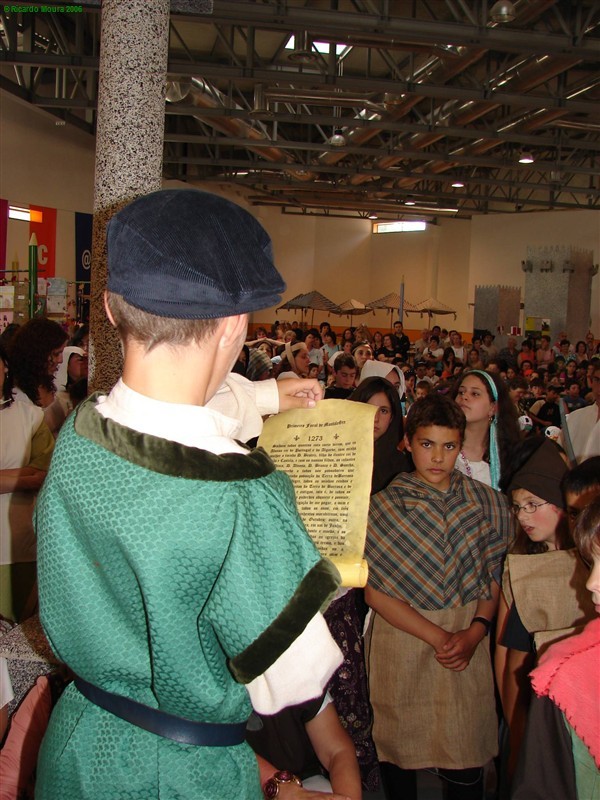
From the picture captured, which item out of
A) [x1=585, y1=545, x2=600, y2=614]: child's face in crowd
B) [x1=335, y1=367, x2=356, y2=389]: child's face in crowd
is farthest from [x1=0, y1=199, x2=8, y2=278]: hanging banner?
[x1=585, y1=545, x2=600, y2=614]: child's face in crowd

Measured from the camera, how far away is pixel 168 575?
0.92 meters

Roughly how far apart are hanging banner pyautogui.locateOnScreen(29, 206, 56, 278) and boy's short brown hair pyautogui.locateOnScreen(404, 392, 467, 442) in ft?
34.8

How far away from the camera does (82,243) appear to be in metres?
14.8

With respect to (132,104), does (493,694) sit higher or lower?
lower

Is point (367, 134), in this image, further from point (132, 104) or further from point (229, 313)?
point (229, 313)

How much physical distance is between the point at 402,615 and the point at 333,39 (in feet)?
25.2

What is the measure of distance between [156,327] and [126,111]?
1927 mm

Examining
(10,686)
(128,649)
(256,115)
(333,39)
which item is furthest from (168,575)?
(256,115)

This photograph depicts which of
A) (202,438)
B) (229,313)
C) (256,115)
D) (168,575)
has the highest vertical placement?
(256,115)

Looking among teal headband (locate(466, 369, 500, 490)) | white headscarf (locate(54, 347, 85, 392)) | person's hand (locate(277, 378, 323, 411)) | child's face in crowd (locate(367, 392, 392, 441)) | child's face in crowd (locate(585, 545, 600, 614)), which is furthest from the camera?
white headscarf (locate(54, 347, 85, 392))

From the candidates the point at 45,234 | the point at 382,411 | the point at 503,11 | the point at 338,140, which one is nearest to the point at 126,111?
the point at 382,411

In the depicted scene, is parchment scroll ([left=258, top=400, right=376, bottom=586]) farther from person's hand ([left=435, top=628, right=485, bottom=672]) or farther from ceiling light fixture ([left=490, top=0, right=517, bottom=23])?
ceiling light fixture ([left=490, top=0, right=517, bottom=23])

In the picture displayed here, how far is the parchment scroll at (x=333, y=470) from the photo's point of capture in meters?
1.45

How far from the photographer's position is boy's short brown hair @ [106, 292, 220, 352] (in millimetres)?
959
